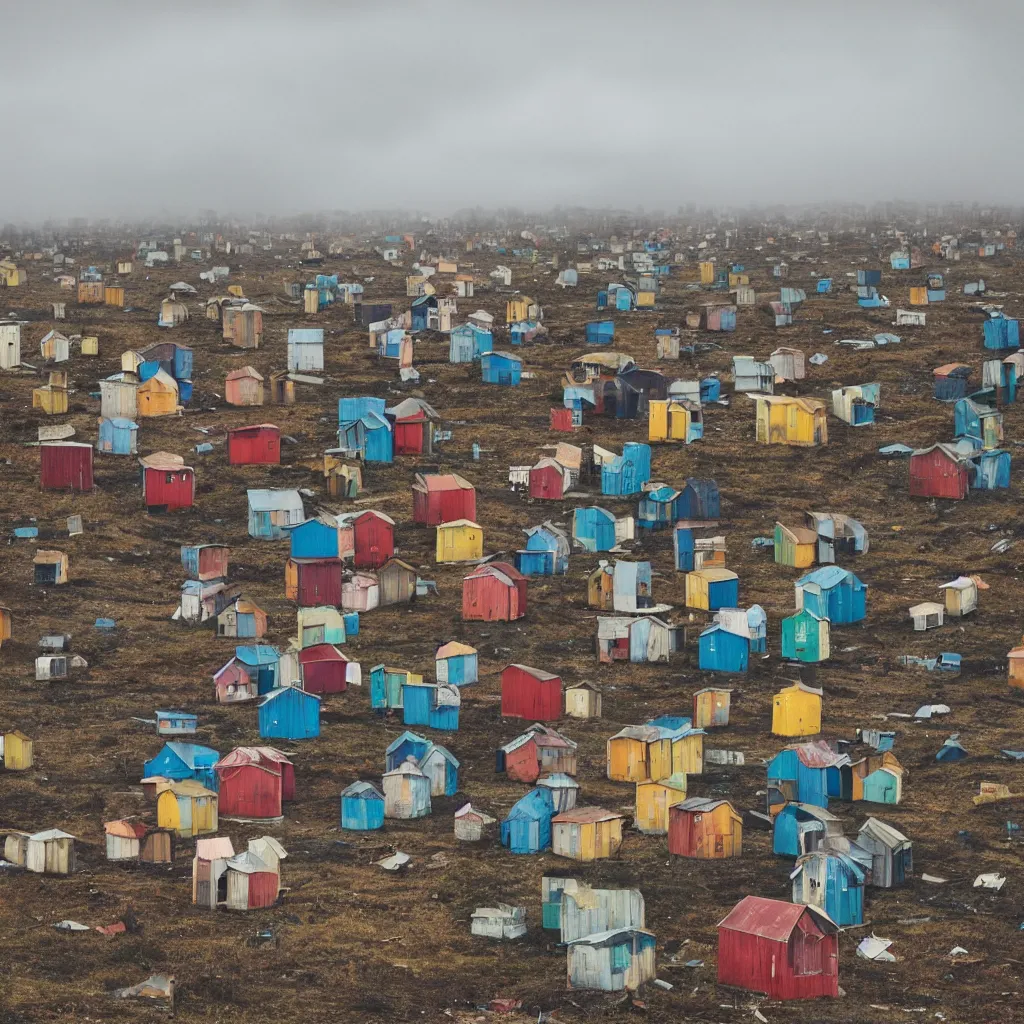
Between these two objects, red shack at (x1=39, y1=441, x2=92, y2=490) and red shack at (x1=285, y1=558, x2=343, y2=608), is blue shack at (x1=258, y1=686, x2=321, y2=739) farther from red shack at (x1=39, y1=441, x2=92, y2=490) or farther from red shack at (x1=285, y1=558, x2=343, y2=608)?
red shack at (x1=39, y1=441, x2=92, y2=490)

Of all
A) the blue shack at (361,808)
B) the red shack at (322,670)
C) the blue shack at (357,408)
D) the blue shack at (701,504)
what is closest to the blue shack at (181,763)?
the blue shack at (361,808)

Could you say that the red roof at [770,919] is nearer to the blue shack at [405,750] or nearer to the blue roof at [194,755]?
the blue shack at [405,750]

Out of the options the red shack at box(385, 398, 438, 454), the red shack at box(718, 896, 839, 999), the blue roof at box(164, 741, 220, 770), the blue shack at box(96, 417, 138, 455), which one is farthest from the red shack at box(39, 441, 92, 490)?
the red shack at box(718, 896, 839, 999)

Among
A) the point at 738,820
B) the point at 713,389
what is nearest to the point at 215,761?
the point at 738,820

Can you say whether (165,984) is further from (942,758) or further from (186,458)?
(186,458)

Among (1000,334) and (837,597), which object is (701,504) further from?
(1000,334)
